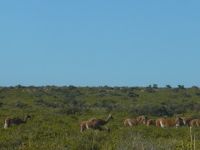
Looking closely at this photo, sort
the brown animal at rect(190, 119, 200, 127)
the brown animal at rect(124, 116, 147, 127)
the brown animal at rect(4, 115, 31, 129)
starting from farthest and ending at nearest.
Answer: the brown animal at rect(124, 116, 147, 127)
the brown animal at rect(190, 119, 200, 127)
the brown animal at rect(4, 115, 31, 129)

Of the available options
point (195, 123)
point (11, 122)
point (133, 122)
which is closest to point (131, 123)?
point (133, 122)

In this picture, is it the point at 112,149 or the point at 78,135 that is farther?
the point at 78,135

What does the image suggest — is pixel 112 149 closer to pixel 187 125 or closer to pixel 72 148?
pixel 72 148

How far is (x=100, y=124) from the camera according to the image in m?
27.0

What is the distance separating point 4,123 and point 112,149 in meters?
10.6

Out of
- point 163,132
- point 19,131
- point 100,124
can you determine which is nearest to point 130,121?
point 100,124

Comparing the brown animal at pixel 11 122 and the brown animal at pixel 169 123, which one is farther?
the brown animal at pixel 169 123

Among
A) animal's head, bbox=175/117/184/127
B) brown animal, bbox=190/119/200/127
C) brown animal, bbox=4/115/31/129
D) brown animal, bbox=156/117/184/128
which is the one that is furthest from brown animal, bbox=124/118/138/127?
brown animal, bbox=4/115/31/129

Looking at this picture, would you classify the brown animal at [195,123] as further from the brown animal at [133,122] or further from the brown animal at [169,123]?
the brown animal at [133,122]

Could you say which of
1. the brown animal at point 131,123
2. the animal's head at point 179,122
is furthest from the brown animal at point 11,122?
the animal's head at point 179,122

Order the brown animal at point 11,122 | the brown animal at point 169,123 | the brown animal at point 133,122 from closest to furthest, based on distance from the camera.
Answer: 1. the brown animal at point 11,122
2. the brown animal at point 169,123
3. the brown animal at point 133,122

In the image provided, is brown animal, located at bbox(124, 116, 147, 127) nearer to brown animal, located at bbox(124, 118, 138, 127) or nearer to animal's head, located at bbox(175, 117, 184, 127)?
brown animal, located at bbox(124, 118, 138, 127)

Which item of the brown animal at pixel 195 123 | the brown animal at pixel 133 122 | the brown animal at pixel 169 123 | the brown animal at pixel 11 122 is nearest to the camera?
the brown animal at pixel 11 122

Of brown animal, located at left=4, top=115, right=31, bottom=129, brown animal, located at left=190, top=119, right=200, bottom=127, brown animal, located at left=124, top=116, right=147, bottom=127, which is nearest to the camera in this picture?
brown animal, located at left=4, top=115, right=31, bottom=129
